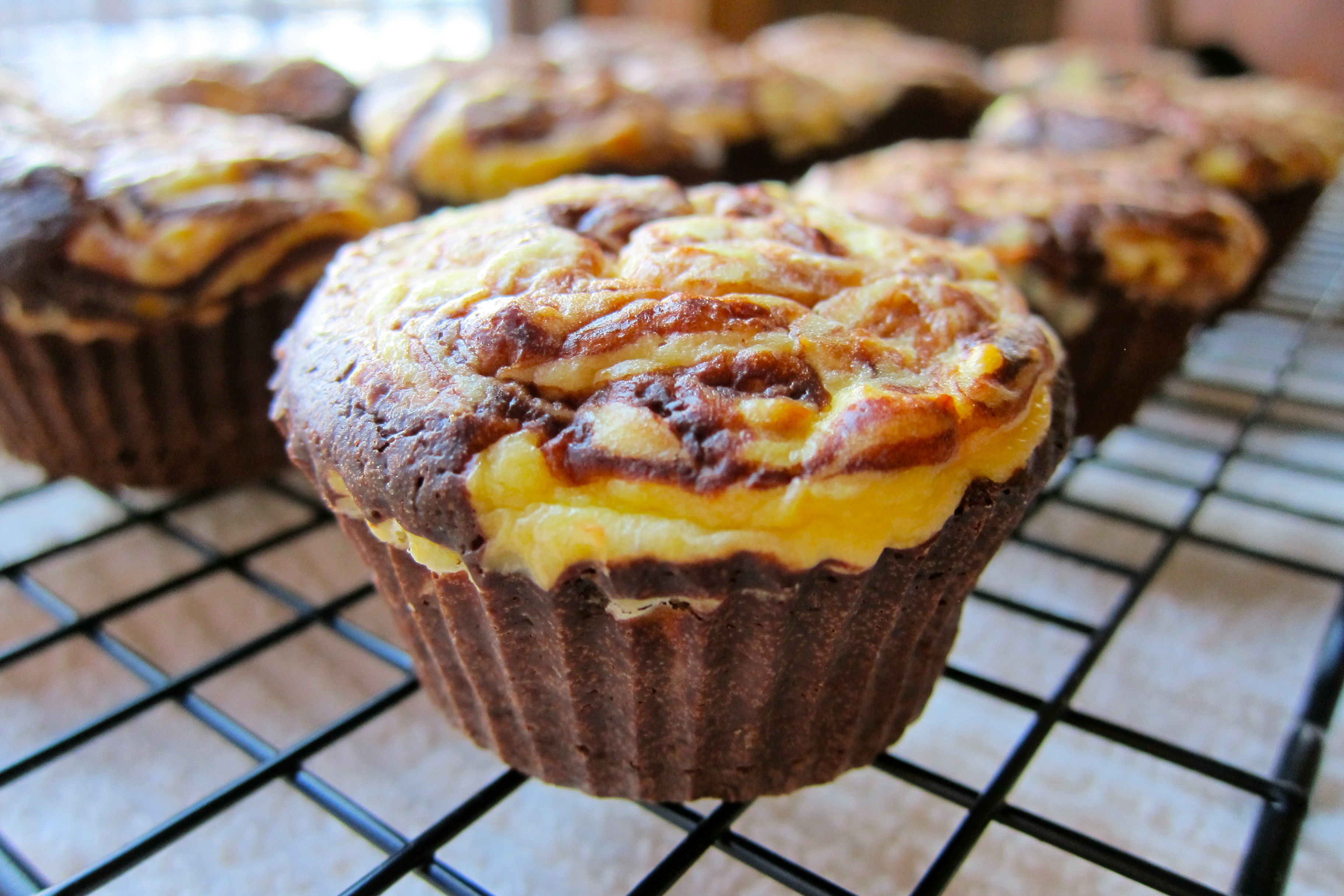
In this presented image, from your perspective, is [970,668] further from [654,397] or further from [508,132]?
[508,132]

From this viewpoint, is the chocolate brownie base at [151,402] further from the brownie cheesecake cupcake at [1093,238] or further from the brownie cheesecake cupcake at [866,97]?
the brownie cheesecake cupcake at [866,97]

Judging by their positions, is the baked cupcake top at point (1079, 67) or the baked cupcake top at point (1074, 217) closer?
the baked cupcake top at point (1074, 217)

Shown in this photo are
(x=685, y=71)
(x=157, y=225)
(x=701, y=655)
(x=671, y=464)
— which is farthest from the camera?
(x=685, y=71)

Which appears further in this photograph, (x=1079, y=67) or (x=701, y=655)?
(x=1079, y=67)

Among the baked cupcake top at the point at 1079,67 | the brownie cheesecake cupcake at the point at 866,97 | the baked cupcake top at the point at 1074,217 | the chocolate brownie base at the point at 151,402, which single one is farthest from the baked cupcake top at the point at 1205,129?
the chocolate brownie base at the point at 151,402

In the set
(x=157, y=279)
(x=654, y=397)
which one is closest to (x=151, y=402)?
(x=157, y=279)

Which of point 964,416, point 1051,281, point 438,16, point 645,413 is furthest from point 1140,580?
point 438,16

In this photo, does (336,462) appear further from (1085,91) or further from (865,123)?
(1085,91)
